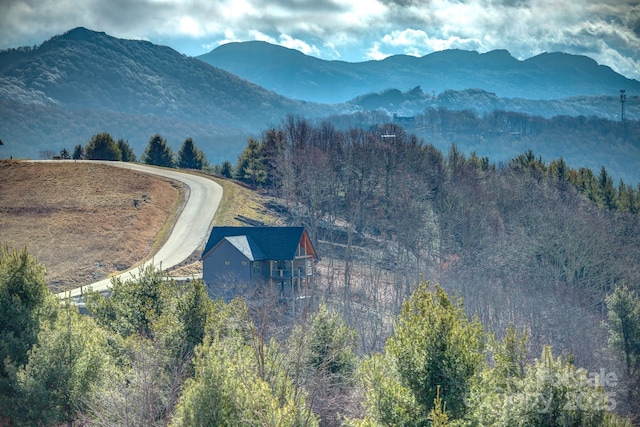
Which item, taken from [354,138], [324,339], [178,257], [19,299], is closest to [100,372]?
[19,299]

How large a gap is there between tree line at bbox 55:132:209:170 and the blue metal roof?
144ft

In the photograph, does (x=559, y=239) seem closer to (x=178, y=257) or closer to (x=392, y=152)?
(x=392, y=152)

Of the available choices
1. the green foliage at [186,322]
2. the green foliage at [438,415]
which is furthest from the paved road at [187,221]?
the green foliage at [438,415]

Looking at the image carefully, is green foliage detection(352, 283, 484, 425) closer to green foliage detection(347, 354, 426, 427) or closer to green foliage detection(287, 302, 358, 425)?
green foliage detection(347, 354, 426, 427)

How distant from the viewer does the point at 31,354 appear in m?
27.9

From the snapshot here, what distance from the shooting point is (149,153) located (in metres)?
99.2

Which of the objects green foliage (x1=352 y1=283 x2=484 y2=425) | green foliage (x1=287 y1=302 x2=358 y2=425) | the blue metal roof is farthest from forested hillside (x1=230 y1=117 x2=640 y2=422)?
green foliage (x1=352 y1=283 x2=484 y2=425)

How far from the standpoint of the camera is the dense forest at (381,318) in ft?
65.2

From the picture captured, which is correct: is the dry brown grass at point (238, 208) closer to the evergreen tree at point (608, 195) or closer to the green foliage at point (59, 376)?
the evergreen tree at point (608, 195)

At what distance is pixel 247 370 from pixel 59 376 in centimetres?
800

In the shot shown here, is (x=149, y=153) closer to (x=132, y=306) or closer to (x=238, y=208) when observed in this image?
(x=238, y=208)

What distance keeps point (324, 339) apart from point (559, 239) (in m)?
43.5

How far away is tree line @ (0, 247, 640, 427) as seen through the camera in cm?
1903

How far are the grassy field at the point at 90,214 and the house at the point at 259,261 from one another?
6078mm
